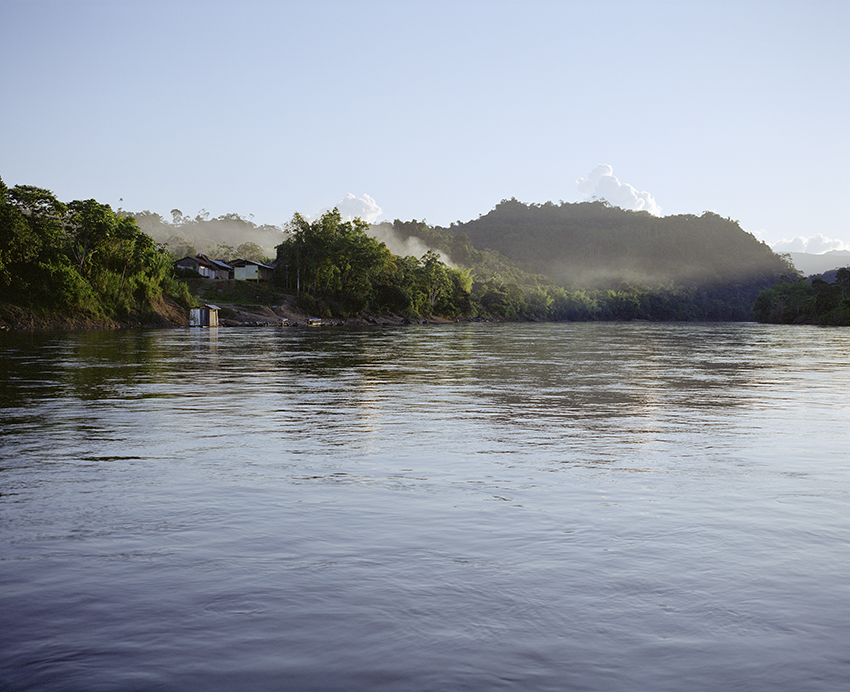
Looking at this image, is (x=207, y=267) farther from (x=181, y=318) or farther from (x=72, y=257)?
(x=72, y=257)

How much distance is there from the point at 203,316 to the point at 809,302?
4600 inches

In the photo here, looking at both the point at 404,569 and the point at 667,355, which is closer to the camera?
the point at 404,569

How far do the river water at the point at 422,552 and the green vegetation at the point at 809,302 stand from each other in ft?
431

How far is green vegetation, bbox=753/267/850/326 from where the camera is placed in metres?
131

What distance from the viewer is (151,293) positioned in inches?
3615

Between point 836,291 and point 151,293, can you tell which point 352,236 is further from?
point 836,291

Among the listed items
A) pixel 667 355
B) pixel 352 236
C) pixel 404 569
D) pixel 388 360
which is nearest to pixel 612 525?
pixel 404 569

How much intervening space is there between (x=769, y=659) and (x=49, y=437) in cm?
1264

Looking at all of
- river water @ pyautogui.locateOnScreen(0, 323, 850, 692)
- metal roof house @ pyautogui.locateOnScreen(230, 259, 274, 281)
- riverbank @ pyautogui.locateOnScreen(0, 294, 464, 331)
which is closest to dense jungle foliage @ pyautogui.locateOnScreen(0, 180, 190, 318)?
riverbank @ pyautogui.locateOnScreen(0, 294, 464, 331)

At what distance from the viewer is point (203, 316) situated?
91.1 meters

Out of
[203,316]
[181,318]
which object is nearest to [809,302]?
[203,316]

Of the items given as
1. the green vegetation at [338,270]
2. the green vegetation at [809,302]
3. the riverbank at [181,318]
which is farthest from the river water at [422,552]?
the green vegetation at [809,302]

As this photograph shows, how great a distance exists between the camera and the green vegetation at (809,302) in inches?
5157

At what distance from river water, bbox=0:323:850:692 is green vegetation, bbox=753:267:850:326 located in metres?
131
